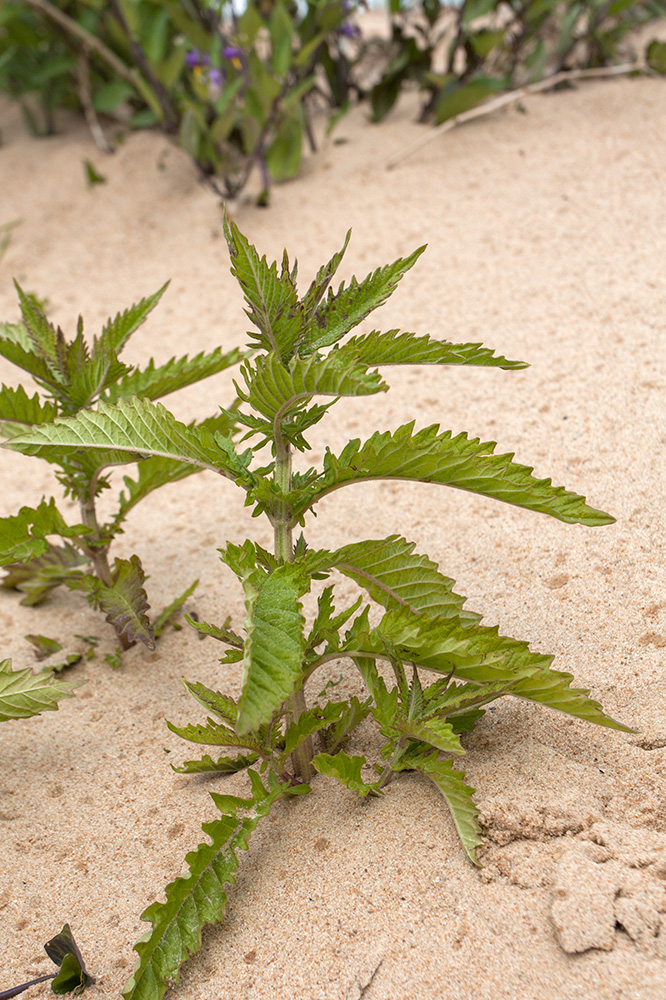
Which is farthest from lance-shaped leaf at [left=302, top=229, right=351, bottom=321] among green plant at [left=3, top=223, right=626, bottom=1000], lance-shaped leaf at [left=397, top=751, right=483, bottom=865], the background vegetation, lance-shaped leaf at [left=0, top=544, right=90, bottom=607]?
the background vegetation

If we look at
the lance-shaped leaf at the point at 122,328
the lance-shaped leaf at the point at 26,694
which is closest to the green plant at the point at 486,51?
the lance-shaped leaf at the point at 122,328

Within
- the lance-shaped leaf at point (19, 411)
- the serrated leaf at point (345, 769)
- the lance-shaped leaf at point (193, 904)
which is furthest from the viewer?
the lance-shaped leaf at point (19, 411)

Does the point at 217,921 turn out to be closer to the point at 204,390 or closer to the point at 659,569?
the point at 659,569

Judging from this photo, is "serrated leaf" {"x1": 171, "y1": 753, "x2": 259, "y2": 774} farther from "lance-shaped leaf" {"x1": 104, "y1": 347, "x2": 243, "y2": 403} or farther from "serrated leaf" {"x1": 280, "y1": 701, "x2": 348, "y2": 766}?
"lance-shaped leaf" {"x1": 104, "y1": 347, "x2": 243, "y2": 403}

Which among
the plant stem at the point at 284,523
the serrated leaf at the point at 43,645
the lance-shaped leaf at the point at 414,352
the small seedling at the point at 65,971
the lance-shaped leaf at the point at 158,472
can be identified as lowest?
the serrated leaf at the point at 43,645

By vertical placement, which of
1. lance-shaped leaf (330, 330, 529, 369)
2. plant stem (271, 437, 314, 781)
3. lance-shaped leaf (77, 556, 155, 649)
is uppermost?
lance-shaped leaf (330, 330, 529, 369)

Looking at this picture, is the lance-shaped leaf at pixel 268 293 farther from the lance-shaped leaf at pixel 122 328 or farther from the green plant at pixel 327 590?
the lance-shaped leaf at pixel 122 328
